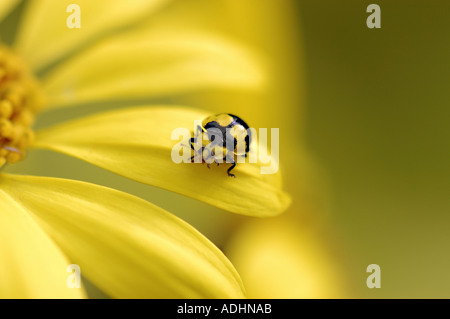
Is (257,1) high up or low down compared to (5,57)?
up

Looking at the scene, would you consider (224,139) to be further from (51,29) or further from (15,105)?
(51,29)

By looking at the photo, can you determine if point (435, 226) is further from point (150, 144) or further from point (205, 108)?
point (150, 144)

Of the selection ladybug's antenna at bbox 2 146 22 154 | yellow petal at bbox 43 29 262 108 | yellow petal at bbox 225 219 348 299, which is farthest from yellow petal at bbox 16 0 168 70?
yellow petal at bbox 225 219 348 299

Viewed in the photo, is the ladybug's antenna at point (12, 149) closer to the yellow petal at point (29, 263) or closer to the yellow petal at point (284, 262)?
the yellow petal at point (29, 263)

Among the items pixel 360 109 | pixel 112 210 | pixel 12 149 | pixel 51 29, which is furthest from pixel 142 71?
pixel 360 109

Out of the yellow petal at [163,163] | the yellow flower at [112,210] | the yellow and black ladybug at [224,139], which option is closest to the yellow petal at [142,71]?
the yellow flower at [112,210]

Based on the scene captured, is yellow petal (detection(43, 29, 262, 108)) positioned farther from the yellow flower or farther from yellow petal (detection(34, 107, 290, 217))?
yellow petal (detection(34, 107, 290, 217))
